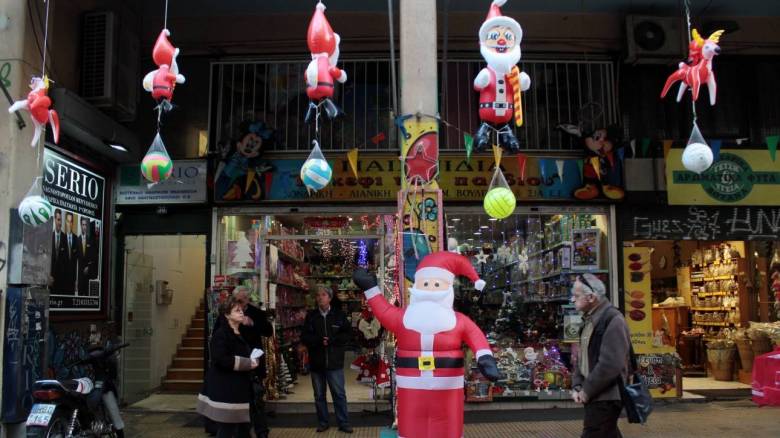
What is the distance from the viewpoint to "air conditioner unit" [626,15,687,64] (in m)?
10.3

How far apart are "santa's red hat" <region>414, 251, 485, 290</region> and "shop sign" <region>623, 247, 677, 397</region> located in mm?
5490

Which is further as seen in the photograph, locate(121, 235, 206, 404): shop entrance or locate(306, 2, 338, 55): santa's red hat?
locate(121, 235, 206, 404): shop entrance

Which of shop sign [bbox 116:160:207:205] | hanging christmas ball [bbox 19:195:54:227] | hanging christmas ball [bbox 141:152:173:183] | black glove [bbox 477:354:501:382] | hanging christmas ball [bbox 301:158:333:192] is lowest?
black glove [bbox 477:354:501:382]

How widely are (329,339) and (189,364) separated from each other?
14.9 ft

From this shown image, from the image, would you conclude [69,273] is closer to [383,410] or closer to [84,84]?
[84,84]

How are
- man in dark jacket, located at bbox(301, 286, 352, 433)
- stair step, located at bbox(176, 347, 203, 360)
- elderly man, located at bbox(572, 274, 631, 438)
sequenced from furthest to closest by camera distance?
stair step, located at bbox(176, 347, 203, 360) → man in dark jacket, located at bbox(301, 286, 352, 433) → elderly man, located at bbox(572, 274, 631, 438)

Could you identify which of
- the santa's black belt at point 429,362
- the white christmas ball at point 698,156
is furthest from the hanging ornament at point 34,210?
the white christmas ball at point 698,156

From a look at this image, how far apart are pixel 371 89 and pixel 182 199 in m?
3.32

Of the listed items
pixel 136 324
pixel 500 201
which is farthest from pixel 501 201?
pixel 136 324

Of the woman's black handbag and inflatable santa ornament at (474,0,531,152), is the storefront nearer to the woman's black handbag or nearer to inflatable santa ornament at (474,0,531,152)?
inflatable santa ornament at (474,0,531,152)

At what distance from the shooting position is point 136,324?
10508mm

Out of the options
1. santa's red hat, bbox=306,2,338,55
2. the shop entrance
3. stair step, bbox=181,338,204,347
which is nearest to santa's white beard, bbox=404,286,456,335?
santa's red hat, bbox=306,2,338,55

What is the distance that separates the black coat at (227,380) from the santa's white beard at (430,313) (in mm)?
1556

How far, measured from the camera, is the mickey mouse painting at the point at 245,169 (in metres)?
9.80
